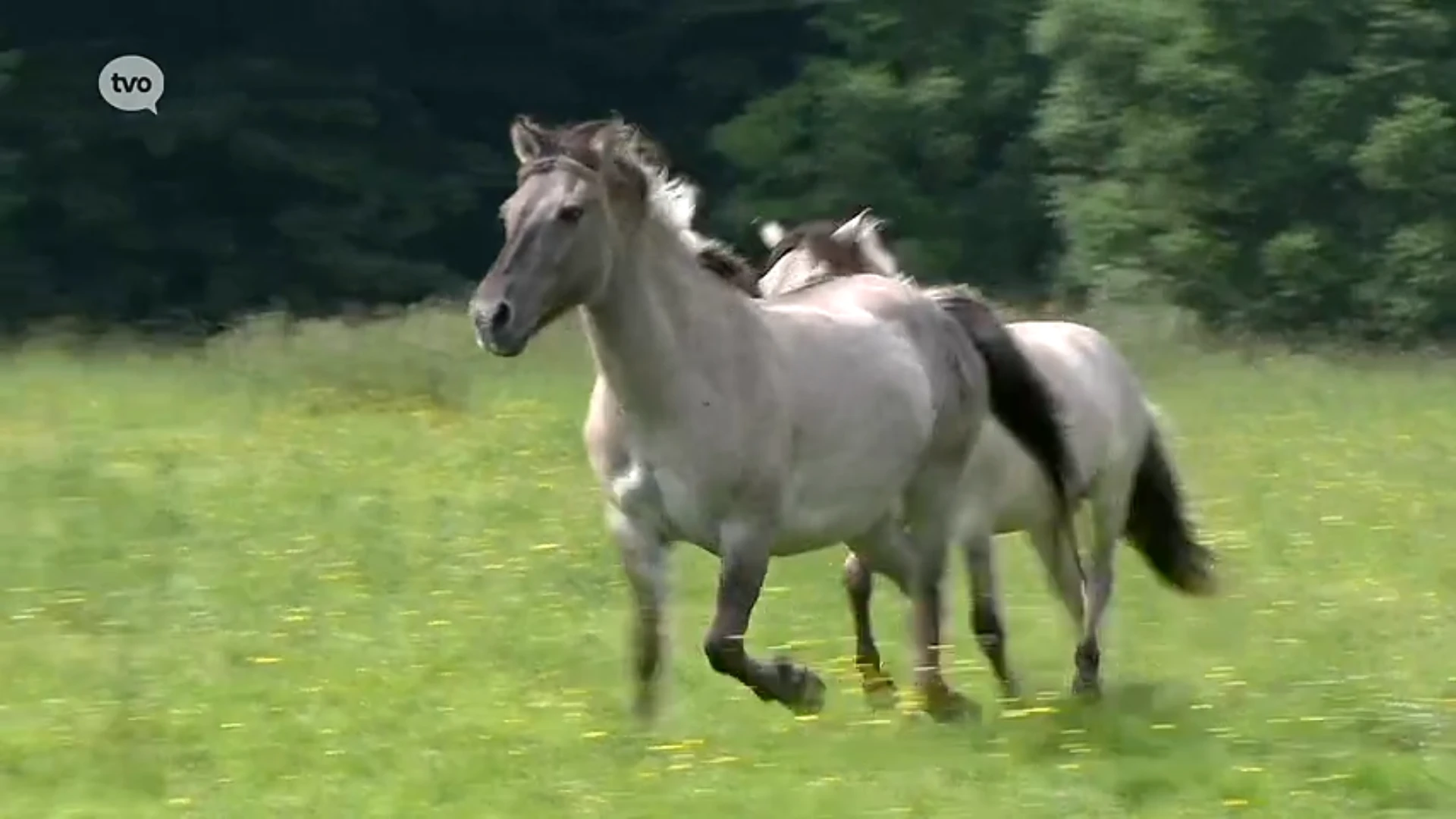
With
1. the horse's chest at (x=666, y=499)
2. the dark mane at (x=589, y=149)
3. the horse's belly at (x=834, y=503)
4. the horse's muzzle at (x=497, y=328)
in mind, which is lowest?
the horse's belly at (x=834, y=503)

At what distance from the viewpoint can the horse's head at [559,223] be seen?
312 inches

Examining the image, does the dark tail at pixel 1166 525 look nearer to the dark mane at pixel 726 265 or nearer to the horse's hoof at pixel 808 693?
the dark mane at pixel 726 265

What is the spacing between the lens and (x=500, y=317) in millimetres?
7867

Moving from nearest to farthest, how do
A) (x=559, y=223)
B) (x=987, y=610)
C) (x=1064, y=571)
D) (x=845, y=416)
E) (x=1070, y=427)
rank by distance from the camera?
(x=559, y=223) → (x=845, y=416) → (x=987, y=610) → (x=1070, y=427) → (x=1064, y=571)

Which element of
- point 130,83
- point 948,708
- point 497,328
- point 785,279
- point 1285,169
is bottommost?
point 1285,169

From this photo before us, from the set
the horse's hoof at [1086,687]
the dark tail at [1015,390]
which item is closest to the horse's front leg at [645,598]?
the horse's hoof at [1086,687]

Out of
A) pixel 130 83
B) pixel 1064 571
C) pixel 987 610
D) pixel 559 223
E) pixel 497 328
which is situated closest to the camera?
pixel 497 328

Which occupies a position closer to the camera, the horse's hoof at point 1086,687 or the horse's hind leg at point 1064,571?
the horse's hoof at point 1086,687

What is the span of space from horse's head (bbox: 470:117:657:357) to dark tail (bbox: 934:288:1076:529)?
6.32ft

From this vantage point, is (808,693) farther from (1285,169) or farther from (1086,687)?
(1285,169)

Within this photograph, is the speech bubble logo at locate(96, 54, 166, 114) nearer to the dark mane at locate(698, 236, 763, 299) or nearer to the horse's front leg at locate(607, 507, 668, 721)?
the dark mane at locate(698, 236, 763, 299)

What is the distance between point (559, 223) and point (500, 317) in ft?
1.45

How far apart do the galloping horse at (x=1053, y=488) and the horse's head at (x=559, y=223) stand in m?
1.87

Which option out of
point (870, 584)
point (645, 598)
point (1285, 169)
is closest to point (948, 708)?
point (870, 584)
